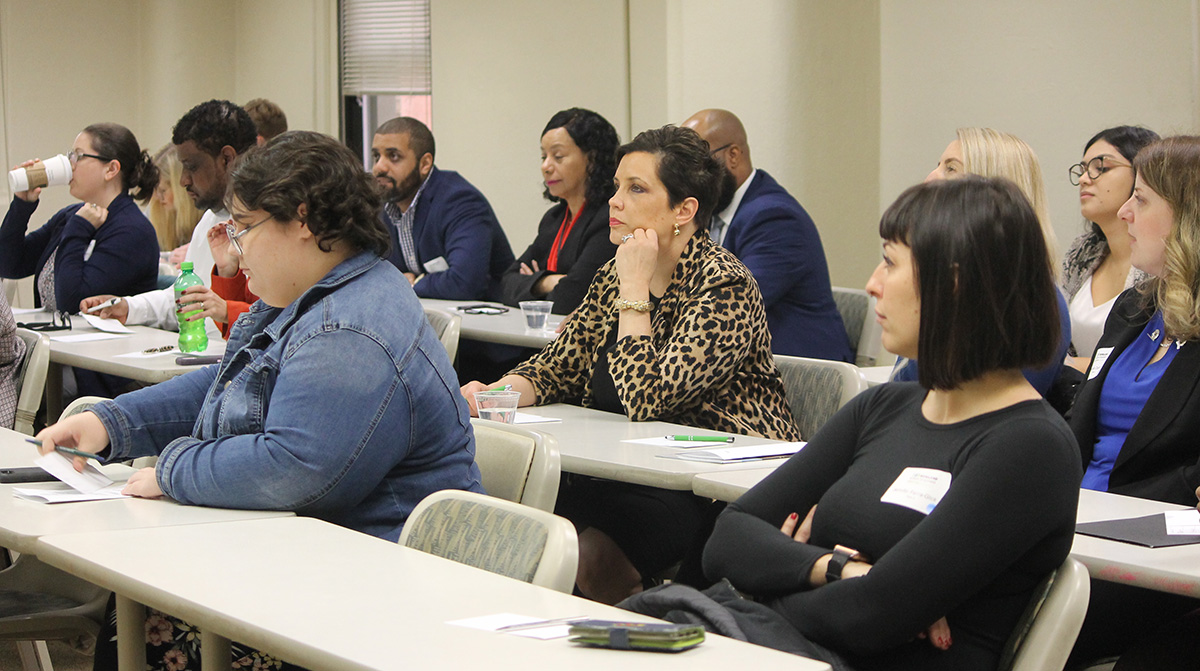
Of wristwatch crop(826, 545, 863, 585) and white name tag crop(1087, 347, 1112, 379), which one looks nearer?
wristwatch crop(826, 545, 863, 585)

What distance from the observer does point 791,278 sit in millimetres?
4605

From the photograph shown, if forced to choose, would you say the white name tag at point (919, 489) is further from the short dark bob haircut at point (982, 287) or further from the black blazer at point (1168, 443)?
the black blazer at point (1168, 443)

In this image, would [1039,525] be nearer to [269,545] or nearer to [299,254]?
[269,545]

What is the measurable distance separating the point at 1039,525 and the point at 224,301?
2837 millimetres

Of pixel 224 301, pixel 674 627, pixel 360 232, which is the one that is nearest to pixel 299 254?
pixel 360 232

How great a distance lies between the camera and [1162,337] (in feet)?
8.71

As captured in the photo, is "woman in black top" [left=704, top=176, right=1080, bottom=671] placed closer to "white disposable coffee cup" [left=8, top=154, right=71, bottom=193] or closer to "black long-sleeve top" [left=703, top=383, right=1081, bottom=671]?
"black long-sleeve top" [left=703, top=383, right=1081, bottom=671]

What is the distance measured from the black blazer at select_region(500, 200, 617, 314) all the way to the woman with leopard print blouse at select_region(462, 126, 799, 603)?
1589mm

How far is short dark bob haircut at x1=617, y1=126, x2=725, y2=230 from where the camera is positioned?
10.7 ft

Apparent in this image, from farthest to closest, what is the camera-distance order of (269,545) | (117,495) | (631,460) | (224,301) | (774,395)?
(224,301) < (774,395) < (631,460) < (117,495) < (269,545)

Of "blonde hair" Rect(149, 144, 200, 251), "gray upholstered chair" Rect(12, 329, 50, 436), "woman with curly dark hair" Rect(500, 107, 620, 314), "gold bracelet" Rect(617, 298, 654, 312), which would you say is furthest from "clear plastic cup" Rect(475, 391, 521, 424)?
"blonde hair" Rect(149, 144, 200, 251)

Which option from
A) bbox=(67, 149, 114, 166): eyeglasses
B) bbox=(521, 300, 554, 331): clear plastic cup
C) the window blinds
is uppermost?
the window blinds

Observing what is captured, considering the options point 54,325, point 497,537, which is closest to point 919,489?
point 497,537

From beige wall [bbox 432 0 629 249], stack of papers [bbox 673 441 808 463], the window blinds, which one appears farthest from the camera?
the window blinds
